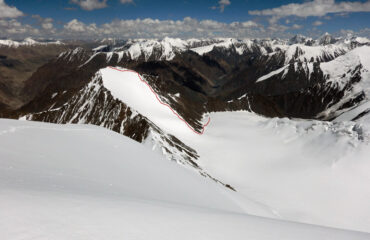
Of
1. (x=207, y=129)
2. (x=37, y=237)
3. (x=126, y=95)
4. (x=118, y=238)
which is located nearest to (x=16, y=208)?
(x=37, y=237)

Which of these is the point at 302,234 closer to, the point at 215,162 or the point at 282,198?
the point at 282,198

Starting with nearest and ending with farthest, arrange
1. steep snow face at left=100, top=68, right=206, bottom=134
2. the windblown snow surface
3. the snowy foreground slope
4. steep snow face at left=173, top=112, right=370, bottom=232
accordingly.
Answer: the snowy foreground slope
steep snow face at left=173, top=112, right=370, bottom=232
the windblown snow surface
steep snow face at left=100, top=68, right=206, bottom=134

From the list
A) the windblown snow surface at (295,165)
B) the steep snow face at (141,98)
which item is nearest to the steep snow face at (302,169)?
the windblown snow surface at (295,165)

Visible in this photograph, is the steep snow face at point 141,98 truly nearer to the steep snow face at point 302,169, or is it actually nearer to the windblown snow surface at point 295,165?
the windblown snow surface at point 295,165

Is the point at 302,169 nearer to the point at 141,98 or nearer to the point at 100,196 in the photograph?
the point at 100,196

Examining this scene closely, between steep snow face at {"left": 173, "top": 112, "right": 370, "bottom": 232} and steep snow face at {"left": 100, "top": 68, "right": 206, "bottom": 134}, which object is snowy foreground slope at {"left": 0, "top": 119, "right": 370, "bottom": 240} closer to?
steep snow face at {"left": 173, "top": 112, "right": 370, "bottom": 232}

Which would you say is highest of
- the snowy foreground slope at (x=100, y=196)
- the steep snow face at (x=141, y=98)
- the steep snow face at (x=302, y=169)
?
the steep snow face at (x=141, y=98)

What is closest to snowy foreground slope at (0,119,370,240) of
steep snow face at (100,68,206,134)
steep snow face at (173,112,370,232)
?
steep snow face at (173,112,370,232)
